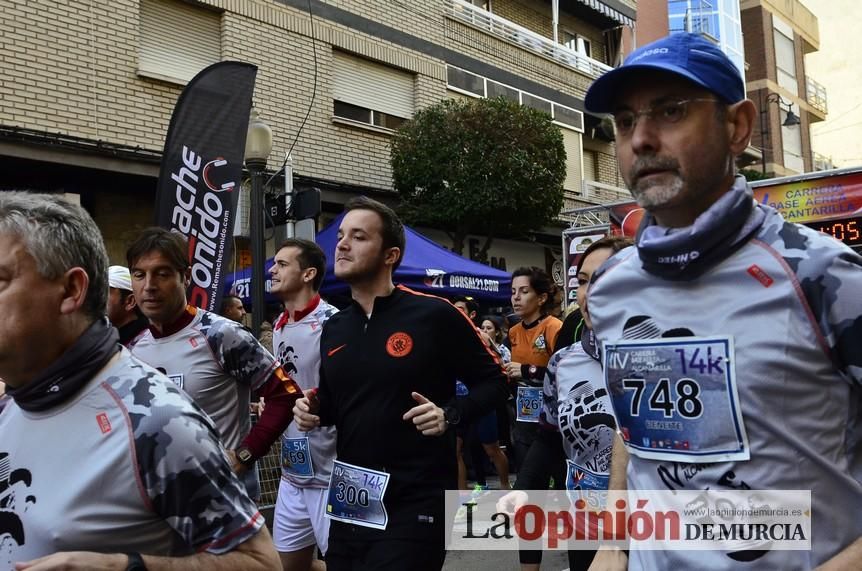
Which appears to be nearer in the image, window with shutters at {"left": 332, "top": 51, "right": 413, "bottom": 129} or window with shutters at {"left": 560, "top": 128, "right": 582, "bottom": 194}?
window with shutters at {"left": 332, "top": 51, "right": 413, "bottom": 129}

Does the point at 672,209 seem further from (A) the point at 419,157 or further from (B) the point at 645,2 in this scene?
(B) the point at 645,2

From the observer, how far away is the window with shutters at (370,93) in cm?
1546

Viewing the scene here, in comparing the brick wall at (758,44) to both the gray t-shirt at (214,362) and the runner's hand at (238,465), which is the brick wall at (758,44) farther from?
the runner's hand at (238,465)

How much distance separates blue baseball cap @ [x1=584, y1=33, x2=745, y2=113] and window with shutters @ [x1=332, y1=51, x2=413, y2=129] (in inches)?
534

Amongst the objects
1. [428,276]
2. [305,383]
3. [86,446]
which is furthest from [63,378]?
[428,276]

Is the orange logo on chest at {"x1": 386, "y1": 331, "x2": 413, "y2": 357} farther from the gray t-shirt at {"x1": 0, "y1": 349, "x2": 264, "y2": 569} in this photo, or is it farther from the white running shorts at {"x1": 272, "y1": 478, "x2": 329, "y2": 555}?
the gray t-shirt at {"x1": 0, "y1": 349, "x2": 264, "y2": 569}

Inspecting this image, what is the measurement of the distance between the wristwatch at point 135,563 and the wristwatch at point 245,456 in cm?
234

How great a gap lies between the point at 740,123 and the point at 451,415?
6.71 feet

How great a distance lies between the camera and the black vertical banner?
7105mm

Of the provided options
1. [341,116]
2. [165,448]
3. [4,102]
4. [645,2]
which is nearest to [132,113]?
[4,102]

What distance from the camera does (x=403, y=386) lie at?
3697mm

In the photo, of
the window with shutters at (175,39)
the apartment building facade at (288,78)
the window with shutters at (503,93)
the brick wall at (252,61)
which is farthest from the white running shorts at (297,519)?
the window with shutters at (503,93)

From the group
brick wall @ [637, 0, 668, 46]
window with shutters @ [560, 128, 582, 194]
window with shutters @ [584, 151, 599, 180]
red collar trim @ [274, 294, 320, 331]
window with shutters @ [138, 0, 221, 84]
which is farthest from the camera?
brick wall @ [637, 0, 668, 46]

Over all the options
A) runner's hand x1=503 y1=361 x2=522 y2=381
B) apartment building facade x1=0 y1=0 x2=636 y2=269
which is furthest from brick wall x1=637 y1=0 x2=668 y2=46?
runner's hand x1=503 y1=361 x2=522 y2=381
